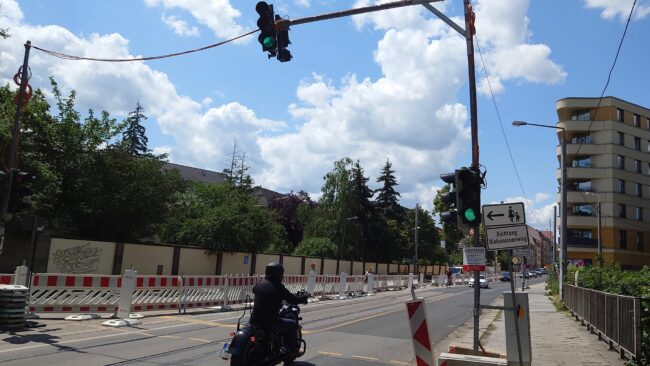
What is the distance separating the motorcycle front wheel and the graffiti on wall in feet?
64.6

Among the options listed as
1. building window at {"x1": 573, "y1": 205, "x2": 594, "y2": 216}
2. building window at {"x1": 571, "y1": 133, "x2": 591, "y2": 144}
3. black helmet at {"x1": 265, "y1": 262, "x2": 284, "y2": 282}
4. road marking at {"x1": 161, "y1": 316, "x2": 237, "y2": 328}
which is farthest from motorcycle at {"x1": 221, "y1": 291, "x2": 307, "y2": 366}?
building window at {"x1": 571, "y1": 133, "x2": 591, "y2": 144}

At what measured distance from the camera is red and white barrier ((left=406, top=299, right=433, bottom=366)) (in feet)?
25.0

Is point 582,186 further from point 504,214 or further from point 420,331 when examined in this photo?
point 420,331

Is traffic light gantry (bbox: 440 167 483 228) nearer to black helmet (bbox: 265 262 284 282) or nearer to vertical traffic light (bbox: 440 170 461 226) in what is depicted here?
vertical traffic light (bbox: 440 170 461 226)

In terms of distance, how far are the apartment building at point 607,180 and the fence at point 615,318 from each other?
141 ft

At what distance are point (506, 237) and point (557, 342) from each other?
7006 mm

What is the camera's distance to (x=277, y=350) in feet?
24.1

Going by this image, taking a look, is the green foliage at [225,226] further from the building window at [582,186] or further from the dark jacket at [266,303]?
the building window at [582,186]

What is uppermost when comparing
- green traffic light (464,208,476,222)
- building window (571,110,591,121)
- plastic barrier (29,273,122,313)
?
building window (571,110,591,121)

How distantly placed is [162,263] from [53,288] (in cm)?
1520

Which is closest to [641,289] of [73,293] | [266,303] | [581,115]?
[266,303]

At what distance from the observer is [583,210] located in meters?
56.3

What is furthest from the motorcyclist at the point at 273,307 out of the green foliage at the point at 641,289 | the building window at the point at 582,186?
the building window at the point at 582,186

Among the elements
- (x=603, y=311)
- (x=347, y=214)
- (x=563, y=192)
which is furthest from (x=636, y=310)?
(x=347, y=214)
